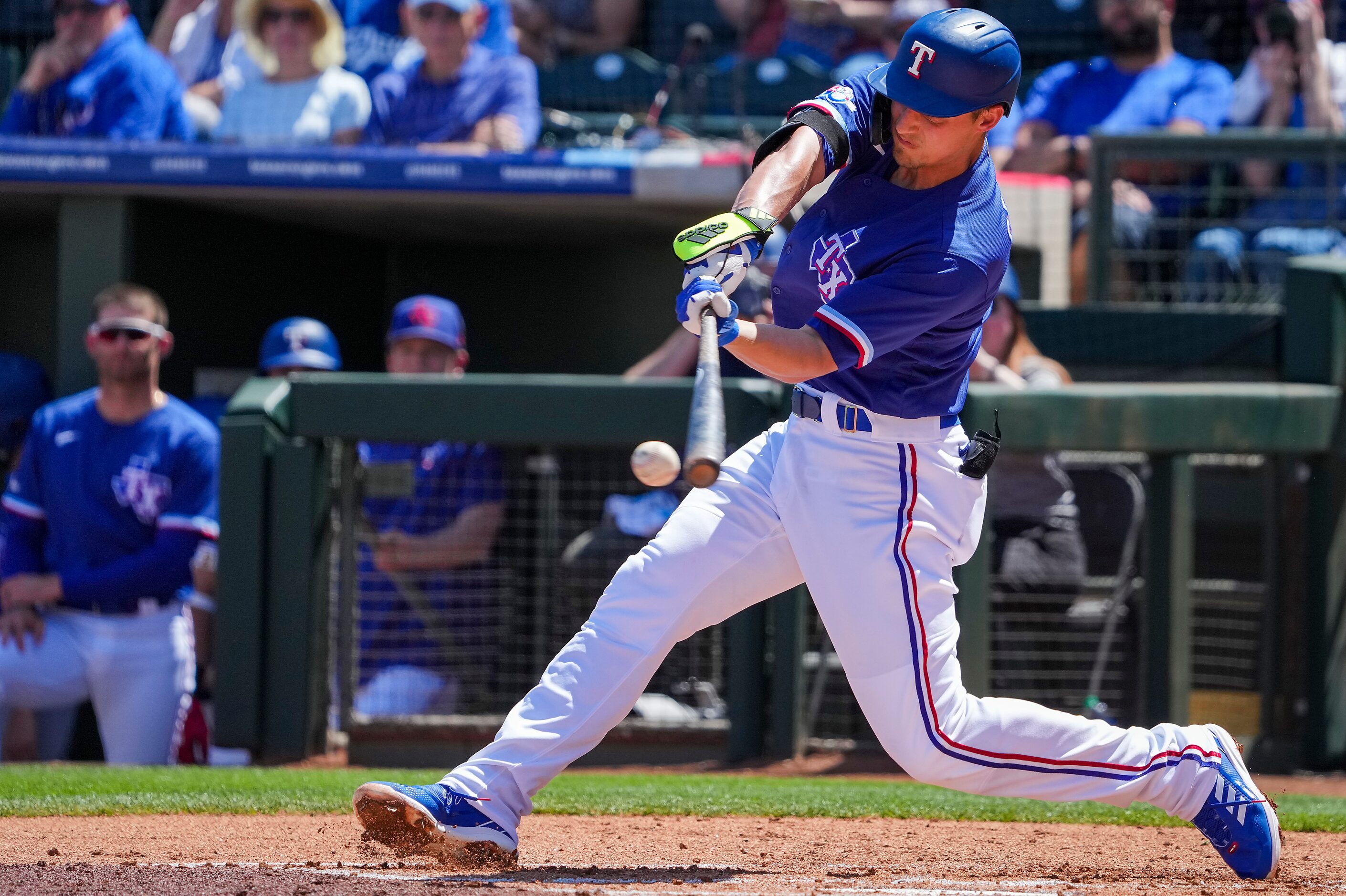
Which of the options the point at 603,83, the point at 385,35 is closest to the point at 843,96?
the point at 385,35

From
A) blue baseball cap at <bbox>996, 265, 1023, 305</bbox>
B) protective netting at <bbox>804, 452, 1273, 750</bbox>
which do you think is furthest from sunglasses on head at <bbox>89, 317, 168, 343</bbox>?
blue baseball cap at <bbox>996, 265, 1023, 305</bbox>

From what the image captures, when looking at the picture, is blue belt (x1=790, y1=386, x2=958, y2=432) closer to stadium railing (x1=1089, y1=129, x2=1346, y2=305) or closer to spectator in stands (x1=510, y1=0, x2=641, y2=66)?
stadium railing (x1=1089, y1=129, x2=1346, y2=305)

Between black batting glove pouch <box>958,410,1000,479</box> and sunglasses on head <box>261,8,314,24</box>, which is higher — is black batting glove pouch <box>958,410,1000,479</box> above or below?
below

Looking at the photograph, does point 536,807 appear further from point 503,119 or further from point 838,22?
point 838,22

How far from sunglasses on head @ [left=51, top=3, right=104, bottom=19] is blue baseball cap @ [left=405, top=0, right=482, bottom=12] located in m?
1.24

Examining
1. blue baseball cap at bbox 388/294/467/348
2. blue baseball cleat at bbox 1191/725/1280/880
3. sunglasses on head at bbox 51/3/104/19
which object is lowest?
blue baseball cleat at bbox 1191/725/1280/880

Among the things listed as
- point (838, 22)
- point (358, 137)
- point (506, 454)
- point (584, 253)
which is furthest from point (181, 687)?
point (838, 22)

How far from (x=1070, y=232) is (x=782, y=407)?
2.13 m

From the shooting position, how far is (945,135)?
259 centimetres

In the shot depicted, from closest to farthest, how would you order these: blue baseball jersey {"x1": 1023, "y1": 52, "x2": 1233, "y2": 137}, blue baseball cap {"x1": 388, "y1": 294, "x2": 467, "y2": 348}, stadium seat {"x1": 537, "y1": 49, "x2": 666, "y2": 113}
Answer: blue baseball cap {"x1": 388, "y1": 294, "x2": 467, "y2": 348} < blue baseball jersey {"x1": 1023, "y1": 52, "x2": 1233, "y2": 137} < stadium seat {"x1": 537, "y1": 49, "x2": 666, "y2": 113}

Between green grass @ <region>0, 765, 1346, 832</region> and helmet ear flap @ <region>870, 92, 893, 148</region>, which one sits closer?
helmet ear flap @ <region>870, 92, 893, 148</region>

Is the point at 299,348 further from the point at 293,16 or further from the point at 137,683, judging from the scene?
the point at 293,16

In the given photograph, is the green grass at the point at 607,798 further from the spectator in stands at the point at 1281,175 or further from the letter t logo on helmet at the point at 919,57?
the spectator in stands at the point at 1281,175

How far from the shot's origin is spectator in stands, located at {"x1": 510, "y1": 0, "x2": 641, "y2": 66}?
795 centimetres
